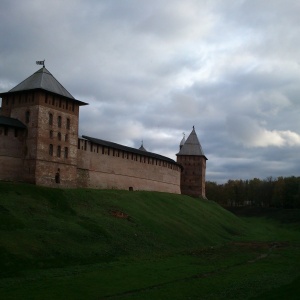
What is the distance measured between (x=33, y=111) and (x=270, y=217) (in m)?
56.5

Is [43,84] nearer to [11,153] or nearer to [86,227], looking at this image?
[11,153]

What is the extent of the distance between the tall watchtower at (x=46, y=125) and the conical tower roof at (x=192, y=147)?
35038 millimetres

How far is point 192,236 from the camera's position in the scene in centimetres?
3800

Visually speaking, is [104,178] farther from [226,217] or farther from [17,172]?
[226,217]

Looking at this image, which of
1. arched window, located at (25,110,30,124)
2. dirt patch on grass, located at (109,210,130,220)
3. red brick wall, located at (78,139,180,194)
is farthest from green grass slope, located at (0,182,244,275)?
arched window, located at (25,110,30,124)

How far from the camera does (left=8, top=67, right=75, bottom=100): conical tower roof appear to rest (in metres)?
39.5

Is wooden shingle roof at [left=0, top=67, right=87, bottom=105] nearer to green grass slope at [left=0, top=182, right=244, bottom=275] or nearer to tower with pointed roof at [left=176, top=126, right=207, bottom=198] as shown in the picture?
green grass slope at [left=0, top=182, right=244, bottom=275]

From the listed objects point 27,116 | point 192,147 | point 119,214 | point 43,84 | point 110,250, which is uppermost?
point 43,84

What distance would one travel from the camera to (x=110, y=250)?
27766mm

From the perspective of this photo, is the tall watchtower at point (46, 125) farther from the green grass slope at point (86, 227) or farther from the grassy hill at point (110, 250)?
the grassy hill at point (110, 250)

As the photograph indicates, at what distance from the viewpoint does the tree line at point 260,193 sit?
326 feet

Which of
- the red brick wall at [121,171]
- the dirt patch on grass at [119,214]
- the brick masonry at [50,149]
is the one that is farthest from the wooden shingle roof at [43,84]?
the dirt patch on grass at [119,214]

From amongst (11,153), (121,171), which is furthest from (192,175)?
(11,153)

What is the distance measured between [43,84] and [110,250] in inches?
714
